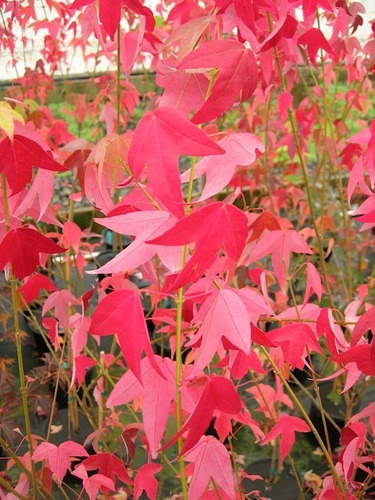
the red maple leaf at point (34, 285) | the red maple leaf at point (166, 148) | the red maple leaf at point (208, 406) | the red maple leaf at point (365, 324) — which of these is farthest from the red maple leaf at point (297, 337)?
the red maple leaf at point (34, 285)

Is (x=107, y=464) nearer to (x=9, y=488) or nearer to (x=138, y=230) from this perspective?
(x=9, y=488)

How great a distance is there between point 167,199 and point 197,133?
61 mm

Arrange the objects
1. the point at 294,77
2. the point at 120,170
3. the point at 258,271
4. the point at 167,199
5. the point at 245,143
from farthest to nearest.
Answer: the point at 294,77 → the point at 258,271 → the point at 120,170 → the point at 245,143 → the point at 167,199

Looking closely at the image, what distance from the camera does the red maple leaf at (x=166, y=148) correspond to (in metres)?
0.49

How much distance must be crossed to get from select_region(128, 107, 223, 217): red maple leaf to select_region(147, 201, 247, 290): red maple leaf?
0.02 meters

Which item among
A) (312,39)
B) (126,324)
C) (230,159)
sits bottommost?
(126,324)

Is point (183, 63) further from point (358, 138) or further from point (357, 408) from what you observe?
point (357, 408)

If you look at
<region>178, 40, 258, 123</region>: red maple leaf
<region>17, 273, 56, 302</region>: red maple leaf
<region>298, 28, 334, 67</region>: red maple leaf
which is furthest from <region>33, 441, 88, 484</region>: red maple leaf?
<region>298, 28, 334, 67</region>: red maple leaf

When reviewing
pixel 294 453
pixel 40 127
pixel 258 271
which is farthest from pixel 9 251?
pixel 294 453

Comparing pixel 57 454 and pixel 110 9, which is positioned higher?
pixel 110 9

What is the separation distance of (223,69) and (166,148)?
13cm

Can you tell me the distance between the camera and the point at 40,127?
6.17 feet

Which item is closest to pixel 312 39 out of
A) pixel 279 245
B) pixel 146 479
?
pixel 279 245

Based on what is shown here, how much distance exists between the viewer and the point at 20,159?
588 mm
